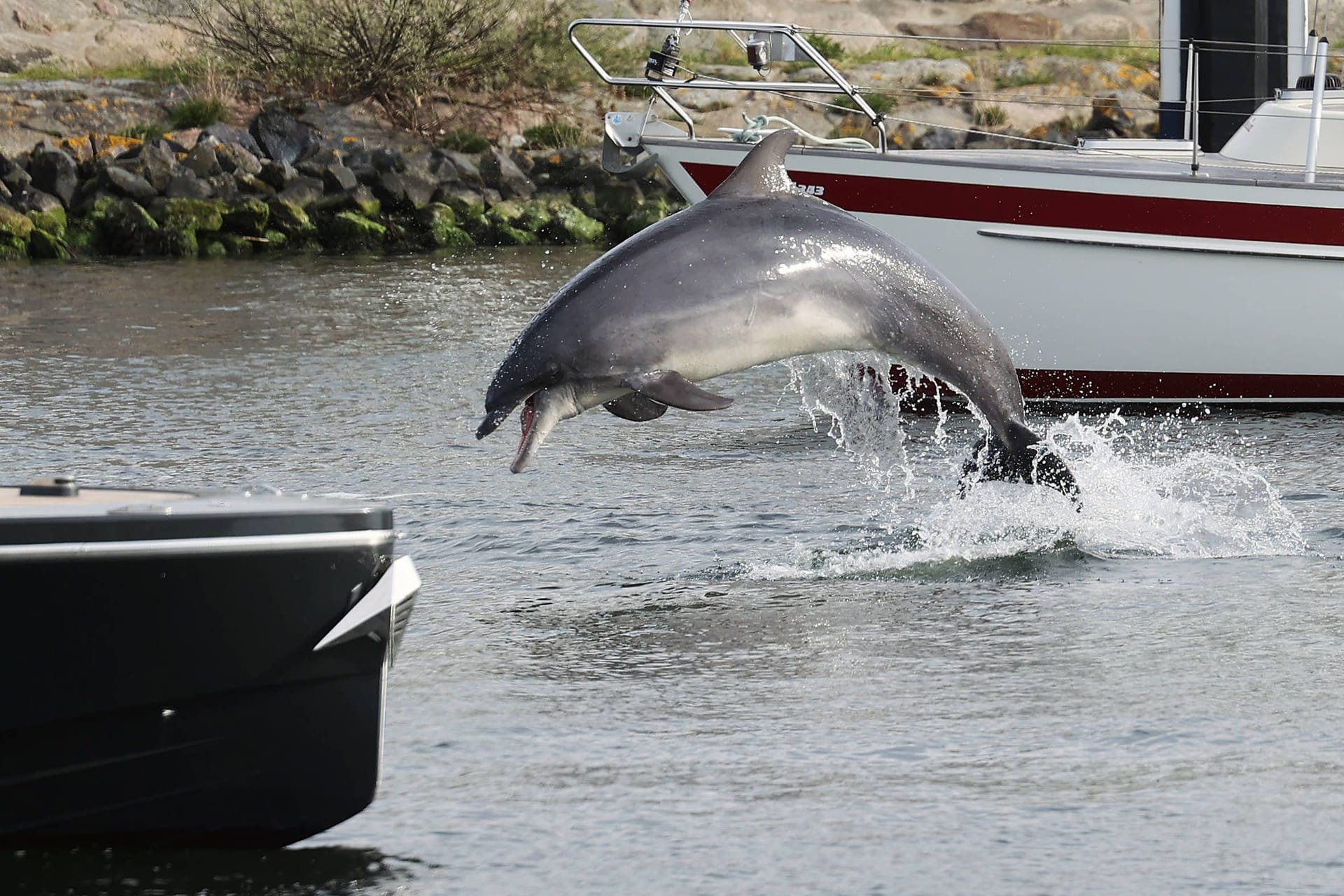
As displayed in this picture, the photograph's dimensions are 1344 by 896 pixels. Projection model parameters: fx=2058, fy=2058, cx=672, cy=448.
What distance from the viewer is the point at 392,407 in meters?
12.4

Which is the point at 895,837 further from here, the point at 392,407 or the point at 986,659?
the point at 392,407

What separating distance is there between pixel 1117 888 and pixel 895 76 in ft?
90.7

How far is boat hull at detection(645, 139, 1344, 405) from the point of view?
39.1ft

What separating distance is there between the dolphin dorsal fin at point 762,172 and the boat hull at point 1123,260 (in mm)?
4872

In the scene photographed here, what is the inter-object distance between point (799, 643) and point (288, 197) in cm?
1786

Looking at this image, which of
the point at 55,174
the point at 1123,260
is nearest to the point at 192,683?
the point at 1123,260

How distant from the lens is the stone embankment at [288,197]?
22.9 meters

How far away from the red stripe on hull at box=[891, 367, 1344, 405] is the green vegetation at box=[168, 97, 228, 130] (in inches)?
646

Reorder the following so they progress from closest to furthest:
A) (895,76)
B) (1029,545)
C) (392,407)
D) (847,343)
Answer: (847,343)
(1029,545)
(392,407)
(895,76)

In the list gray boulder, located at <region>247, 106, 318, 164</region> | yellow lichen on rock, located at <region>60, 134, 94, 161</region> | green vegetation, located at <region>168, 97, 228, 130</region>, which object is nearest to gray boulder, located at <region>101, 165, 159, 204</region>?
yellow lichen on rock, located at <region>60, 134, 94, 161</region>

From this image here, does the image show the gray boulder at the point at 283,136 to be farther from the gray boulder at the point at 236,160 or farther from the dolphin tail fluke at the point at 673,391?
the dolphin tail fluke at the point at 673,391

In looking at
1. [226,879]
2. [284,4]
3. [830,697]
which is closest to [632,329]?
[830,697]

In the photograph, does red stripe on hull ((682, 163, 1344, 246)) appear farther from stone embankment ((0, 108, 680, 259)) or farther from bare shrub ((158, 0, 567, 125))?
bare shrub ((158, 0, 567, 125))

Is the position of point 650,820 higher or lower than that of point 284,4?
lower
